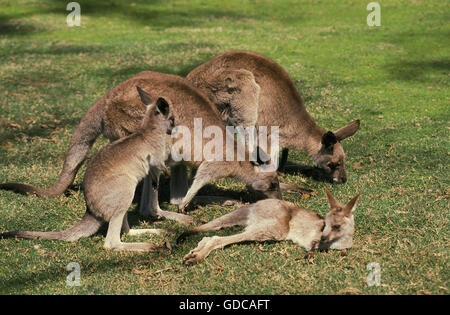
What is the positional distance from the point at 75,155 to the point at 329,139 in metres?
2.52

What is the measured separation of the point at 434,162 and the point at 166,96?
2.93 metres

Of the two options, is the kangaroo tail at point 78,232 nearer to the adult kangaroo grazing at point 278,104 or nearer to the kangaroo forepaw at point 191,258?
the kangaroo forepaw at point 191,258

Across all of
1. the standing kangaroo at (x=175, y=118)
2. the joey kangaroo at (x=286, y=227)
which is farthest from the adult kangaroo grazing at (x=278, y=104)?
the joey kangaroo at (x=286, y=227)

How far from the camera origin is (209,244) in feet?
13.9

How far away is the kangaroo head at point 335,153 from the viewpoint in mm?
5691

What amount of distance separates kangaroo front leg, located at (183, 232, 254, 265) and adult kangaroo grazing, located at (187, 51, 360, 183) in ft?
5.87

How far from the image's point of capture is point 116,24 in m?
13.6

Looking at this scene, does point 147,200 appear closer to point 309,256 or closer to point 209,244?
point 209,244

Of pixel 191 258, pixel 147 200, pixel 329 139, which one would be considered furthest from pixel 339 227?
pixel 147 200

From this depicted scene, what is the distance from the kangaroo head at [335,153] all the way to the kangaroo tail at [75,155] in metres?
2.28

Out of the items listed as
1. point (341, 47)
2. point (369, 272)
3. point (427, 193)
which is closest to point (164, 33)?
point (341, 47)

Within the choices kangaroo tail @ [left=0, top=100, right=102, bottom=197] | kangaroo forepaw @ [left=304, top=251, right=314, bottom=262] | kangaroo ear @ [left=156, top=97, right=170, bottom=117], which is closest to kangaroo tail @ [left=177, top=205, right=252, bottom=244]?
kangaroo forepaw @ [left=304, top=251, right=314, bottom=262]

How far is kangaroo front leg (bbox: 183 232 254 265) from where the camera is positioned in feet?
13.6

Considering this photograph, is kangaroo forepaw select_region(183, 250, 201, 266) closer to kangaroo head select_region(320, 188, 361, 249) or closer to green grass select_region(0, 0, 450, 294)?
green grass select_region(0, 0, 450, 294)
